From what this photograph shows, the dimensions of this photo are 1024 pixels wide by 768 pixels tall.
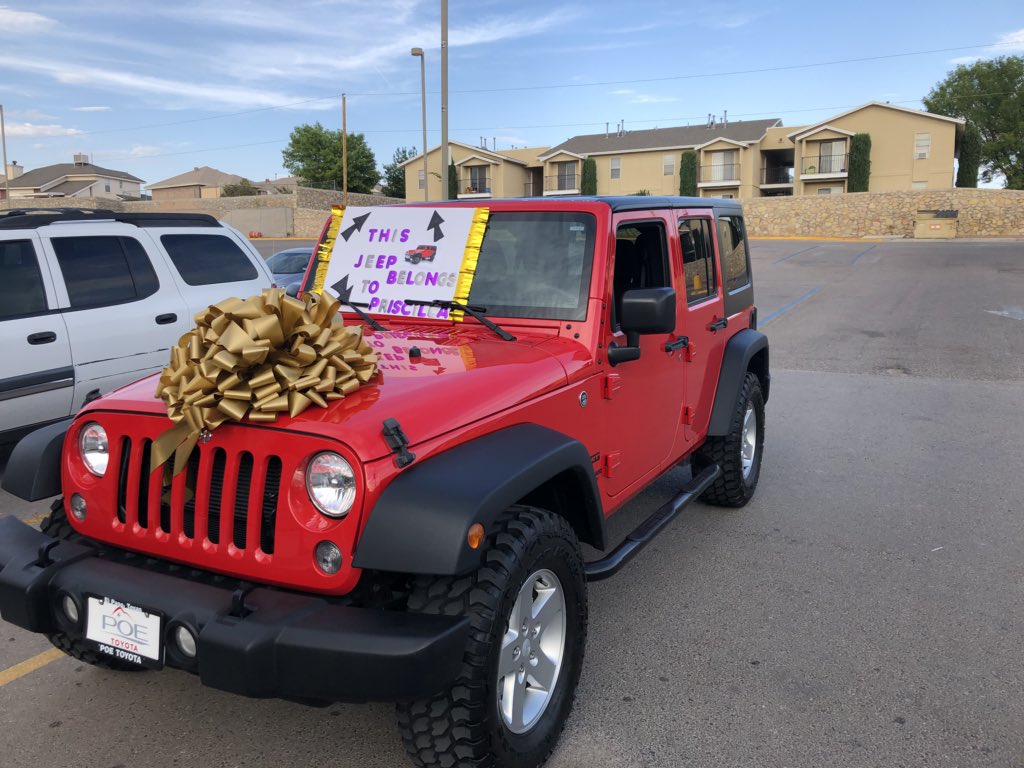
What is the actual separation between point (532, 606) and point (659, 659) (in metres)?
1.01

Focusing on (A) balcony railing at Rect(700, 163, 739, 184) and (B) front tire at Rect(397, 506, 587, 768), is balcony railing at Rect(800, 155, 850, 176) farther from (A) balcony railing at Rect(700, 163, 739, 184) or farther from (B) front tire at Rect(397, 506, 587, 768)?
(B) front tire at Rect(397, 506, 587, 768)

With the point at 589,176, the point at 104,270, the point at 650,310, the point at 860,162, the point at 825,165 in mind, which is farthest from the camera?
the point at 589,176

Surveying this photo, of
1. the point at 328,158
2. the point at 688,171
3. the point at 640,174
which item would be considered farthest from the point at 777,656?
the point at 328,158

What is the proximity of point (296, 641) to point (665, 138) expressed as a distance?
62872mm

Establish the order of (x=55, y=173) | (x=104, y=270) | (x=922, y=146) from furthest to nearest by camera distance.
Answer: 1. (x=55, y=173)
2. (x=922, y=146)
3. (x=104, y=270)

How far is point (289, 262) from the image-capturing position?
1459cm

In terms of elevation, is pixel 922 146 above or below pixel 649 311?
above

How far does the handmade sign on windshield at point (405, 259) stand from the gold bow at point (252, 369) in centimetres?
106

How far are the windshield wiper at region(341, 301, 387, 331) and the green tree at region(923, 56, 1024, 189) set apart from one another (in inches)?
2879

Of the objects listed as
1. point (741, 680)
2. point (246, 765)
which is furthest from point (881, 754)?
point (246, 765)

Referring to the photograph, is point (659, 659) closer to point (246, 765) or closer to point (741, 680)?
point (741, 680)

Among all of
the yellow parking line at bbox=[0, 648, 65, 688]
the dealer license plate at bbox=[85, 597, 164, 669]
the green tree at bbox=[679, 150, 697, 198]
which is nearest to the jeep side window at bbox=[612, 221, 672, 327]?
the dealer license plate at bbox=[85, 597, 164, 669]

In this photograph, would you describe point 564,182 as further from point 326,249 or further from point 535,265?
point 535,265

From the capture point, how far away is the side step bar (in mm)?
3291
